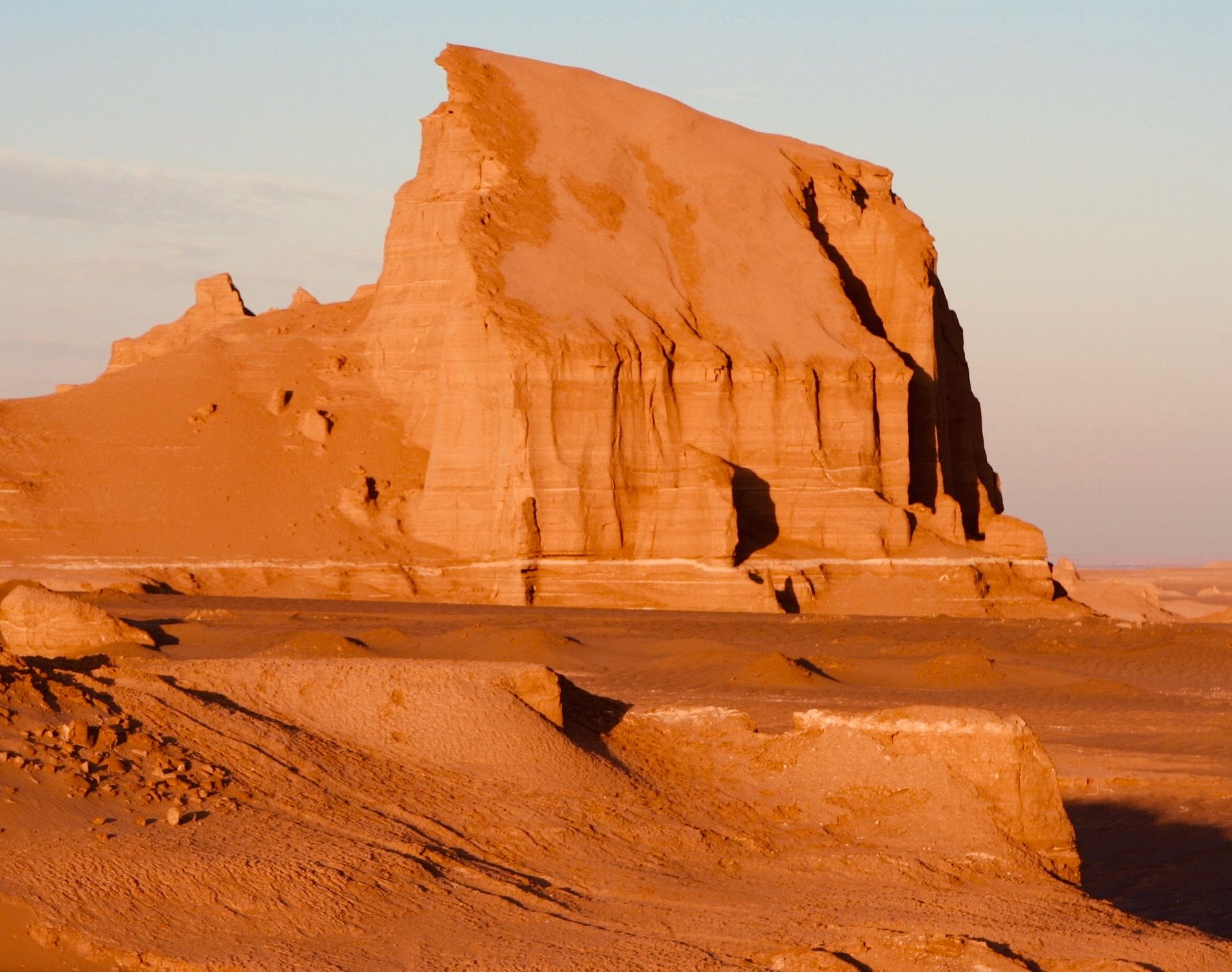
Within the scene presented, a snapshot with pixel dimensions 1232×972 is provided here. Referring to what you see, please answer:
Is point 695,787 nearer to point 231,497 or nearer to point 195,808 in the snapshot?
point 195,808

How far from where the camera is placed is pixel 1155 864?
626 inches

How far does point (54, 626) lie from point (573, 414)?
58.6ft

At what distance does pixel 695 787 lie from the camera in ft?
39.5

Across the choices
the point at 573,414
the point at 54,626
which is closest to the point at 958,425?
the point at 573,414

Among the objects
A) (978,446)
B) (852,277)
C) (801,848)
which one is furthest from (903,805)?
→ (978,446)

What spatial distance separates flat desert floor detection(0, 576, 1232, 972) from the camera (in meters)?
8.20

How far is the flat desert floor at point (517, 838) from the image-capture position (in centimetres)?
820

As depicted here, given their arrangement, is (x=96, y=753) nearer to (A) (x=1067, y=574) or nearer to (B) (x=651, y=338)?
(B) (x=651, y=338)

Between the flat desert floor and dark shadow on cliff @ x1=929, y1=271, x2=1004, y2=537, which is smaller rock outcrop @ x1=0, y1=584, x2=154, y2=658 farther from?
dark shadow on cliff @ x1=929, y1=271, x2=1004, y2=537

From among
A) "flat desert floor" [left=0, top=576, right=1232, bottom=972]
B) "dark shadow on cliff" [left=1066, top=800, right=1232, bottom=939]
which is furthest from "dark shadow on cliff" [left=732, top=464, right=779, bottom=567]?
"flat desert floor" [left=0, top=576, right=1232, bottom=972]

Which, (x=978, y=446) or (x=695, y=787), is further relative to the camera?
(x=978, y=446)

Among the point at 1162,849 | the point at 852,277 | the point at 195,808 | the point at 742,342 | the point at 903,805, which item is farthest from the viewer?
the point at 852,277

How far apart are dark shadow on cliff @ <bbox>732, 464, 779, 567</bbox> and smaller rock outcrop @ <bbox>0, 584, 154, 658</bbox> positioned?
19.3 meters

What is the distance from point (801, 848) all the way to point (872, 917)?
1.59m
